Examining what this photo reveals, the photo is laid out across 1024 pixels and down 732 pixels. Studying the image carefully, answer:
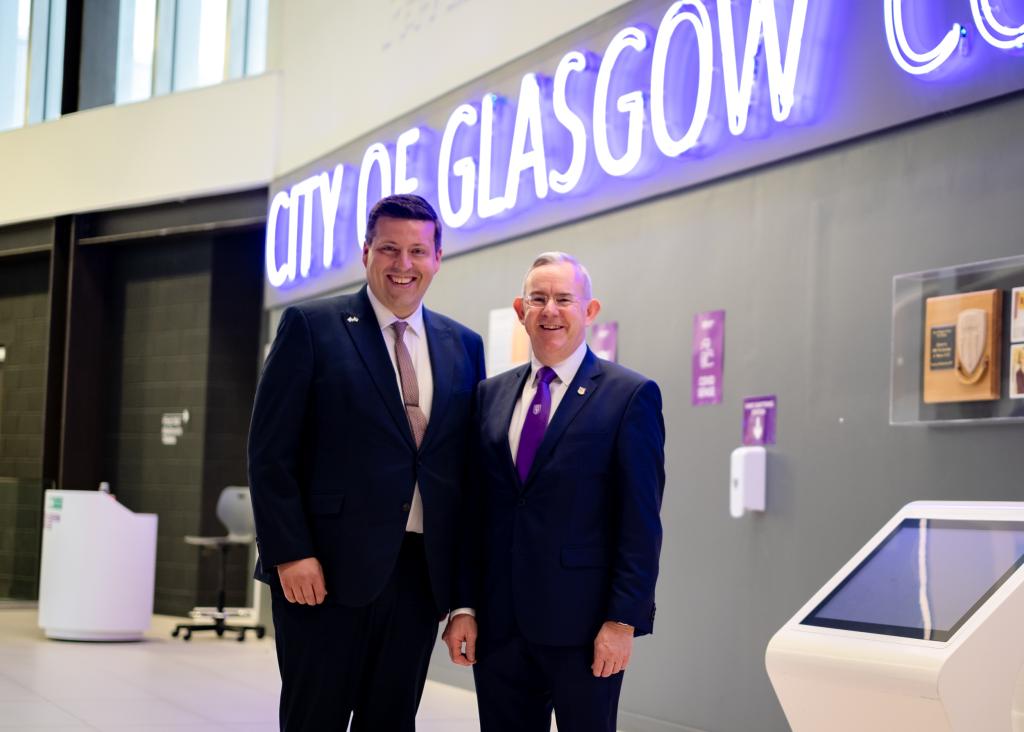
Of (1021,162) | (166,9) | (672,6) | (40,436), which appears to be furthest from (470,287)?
(40,436)

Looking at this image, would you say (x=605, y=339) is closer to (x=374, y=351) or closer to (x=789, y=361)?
(x=789, y=361)

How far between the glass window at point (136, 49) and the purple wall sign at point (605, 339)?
22.3 feet

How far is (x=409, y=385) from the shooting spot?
2.69 m

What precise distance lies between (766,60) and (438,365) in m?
2.34

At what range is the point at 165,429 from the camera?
1089 cm

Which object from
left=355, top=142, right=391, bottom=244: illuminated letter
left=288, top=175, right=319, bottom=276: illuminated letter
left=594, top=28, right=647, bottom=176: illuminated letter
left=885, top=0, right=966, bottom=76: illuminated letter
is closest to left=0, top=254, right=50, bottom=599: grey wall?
left=288, top=175, right=319, bottom=276: illuminated letter

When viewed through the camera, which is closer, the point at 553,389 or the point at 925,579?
the point at 553,389

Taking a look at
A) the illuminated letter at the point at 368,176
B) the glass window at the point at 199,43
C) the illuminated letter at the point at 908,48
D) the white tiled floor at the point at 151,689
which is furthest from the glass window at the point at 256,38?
the illuminated letter at the point at 908,48

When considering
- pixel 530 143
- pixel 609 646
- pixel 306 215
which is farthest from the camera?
pixel 306 215

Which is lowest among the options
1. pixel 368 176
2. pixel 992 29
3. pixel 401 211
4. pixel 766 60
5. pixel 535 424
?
pixel 535 424

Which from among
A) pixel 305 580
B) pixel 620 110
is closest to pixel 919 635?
pixel 305 580

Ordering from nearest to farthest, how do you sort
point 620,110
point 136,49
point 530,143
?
point 620,110 → point 530,143 → point 136,49

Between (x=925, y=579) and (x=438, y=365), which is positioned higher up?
(x=438, y=365)

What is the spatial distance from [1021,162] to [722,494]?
168 cm
